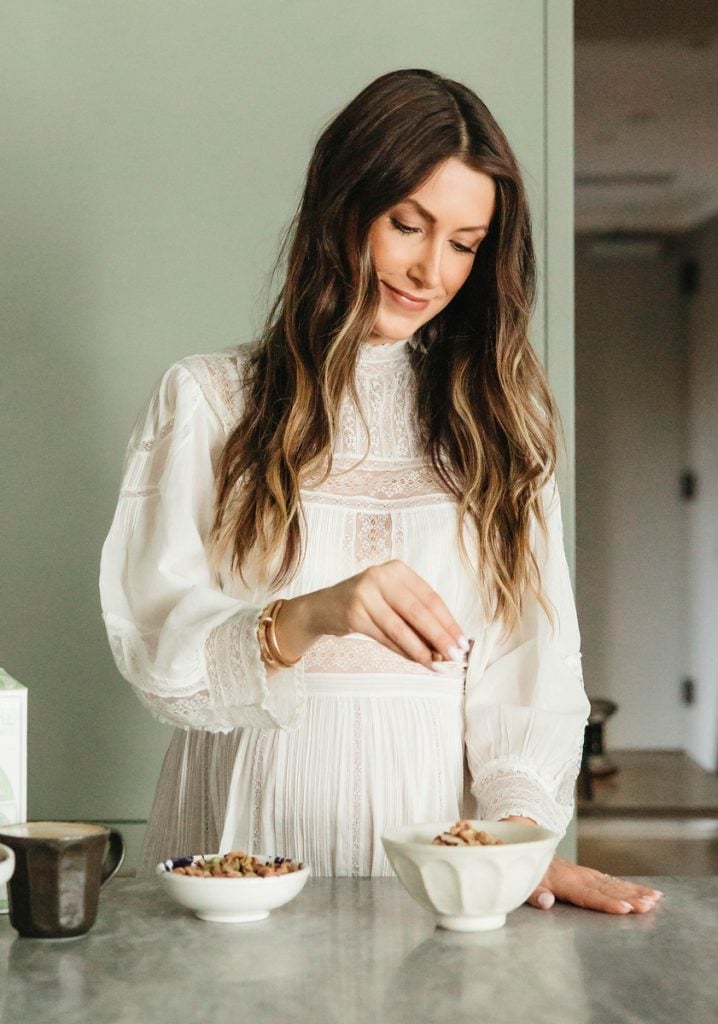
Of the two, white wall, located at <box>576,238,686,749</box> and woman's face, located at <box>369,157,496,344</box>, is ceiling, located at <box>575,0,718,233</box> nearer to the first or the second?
white wall, located at <box>576,238,686,749</box>

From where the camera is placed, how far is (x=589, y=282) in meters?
5.33

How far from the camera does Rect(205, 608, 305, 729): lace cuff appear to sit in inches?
51.9

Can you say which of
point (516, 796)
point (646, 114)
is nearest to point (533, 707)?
point (516, 796)

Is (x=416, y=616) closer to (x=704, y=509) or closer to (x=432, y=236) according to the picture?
(x=432, y=236)

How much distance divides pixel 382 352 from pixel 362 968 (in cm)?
92

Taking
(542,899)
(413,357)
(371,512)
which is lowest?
(542,899)

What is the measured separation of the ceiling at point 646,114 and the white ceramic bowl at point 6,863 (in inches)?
126

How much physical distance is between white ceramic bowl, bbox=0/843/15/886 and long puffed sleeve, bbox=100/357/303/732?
0.34 metres

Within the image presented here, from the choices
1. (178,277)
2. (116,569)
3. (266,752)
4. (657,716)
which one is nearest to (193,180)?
(178,277)

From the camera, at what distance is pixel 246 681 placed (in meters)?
1.32

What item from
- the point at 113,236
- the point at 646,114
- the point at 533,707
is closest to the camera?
the point at 533,707

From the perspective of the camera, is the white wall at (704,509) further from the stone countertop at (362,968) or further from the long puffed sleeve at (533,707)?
the stone countertop at (362,968)

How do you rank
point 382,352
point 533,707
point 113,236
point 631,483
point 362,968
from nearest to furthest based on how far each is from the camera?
point 362,968
point 533,707
point 382,352
point 113,236
point 631,483

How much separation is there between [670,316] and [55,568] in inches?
152
